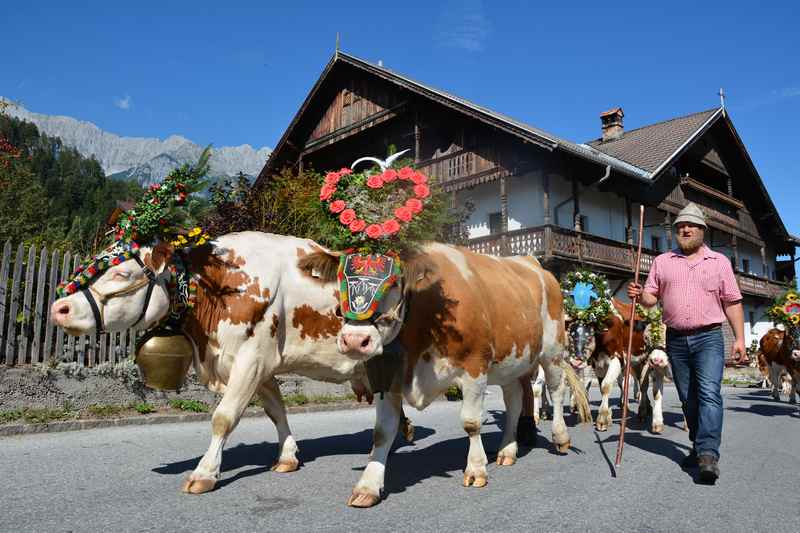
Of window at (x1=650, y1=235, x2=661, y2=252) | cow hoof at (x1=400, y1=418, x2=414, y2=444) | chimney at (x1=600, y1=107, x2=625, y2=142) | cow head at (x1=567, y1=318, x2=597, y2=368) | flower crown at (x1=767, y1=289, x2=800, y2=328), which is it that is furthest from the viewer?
chimney at (x1=600, y1=107, x2=625, y2=142)

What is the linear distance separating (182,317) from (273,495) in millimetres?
1391

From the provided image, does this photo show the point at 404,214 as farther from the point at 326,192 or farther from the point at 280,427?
the point at 280,427

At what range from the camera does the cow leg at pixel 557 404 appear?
221 inches

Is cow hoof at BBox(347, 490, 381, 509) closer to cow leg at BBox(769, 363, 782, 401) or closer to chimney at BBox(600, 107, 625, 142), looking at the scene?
cow leg at BBox(769, 363, 782, 401)

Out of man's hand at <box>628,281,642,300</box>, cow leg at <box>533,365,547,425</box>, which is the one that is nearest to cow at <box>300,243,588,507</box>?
man's hand at <box>628,281,642,300</box>

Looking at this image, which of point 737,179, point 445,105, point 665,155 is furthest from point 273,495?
point 737,179

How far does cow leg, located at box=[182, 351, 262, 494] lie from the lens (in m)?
3.86

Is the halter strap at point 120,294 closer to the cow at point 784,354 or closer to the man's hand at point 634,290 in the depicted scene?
the man's hand at point 634,290

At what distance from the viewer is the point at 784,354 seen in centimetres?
1141

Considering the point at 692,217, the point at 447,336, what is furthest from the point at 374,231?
the point at 692,217

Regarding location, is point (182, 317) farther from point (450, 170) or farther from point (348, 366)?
point (450, 170)

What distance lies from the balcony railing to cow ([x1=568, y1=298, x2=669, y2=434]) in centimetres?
900

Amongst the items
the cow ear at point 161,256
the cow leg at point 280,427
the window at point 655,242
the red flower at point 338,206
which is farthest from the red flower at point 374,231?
the window at point 655,242

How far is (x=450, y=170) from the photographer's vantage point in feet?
72.6
